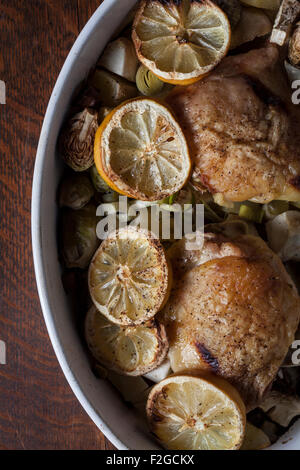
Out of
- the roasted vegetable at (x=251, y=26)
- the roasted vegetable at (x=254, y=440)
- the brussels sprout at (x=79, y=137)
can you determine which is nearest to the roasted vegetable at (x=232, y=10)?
the roasted vegetable at (x=251, y=26)

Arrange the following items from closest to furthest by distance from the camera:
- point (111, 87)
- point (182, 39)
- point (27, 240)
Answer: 1. point (182, 39)
2. point (111, 87)
3. point (27, 240)

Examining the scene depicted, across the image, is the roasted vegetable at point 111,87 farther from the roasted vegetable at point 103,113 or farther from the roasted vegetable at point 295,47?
the roasted vegetable at point 295,47

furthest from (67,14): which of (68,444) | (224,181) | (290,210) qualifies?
(68,444)

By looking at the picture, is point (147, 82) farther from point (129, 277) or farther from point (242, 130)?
point (129, 277)

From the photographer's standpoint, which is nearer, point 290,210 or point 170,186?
point 170,186

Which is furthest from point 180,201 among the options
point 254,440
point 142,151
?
point 254,440

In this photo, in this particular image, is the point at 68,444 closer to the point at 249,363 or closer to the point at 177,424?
the point at 177,424
